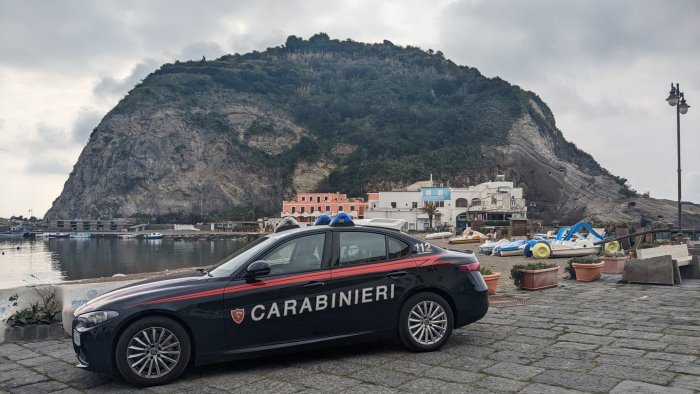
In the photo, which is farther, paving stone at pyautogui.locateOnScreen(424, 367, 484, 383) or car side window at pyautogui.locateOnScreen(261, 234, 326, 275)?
car side window at pyautogui.locateOnScreen(261, 234, 326, 275)

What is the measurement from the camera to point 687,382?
4434 millimetres

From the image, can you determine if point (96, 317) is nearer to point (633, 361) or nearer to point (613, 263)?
point (633, 361)

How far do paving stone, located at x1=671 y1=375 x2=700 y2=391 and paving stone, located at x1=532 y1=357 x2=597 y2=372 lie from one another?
0.70 metres

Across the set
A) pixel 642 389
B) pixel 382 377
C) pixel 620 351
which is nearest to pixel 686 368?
pixel 620 351

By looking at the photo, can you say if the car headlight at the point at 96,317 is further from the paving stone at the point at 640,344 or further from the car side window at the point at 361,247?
the paving stone at the point at 640,344

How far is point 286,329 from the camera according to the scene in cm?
529

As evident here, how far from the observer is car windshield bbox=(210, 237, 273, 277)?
5.48m

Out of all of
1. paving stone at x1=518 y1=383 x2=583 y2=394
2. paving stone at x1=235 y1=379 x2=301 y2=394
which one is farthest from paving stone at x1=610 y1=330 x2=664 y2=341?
paving stone at x1=235 y1=379 x2=301 y2=394

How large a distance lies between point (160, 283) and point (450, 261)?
3215mm

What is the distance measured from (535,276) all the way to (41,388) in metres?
8.79

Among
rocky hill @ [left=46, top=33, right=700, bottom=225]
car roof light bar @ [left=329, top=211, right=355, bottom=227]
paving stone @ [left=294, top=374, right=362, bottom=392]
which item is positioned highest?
rocky hill @ [left=46, top=33, right=700, bottom=225]

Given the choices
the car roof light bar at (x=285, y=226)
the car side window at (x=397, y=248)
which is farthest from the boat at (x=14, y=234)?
the car side window at (x=397, y=248)

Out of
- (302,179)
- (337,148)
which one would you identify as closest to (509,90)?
(337,148)

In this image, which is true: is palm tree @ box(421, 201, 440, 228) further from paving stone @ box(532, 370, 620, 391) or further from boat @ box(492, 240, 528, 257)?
paving stone @ box(532, 370, 620, 391)
